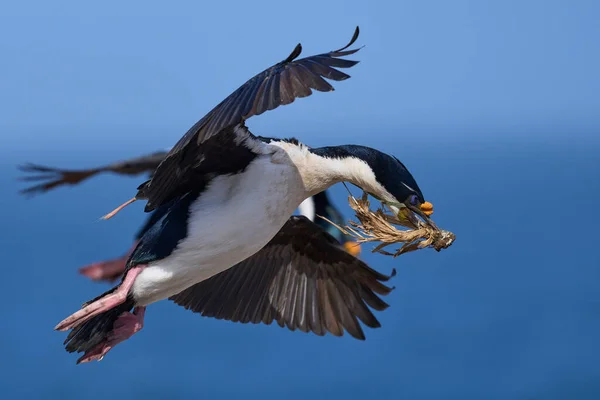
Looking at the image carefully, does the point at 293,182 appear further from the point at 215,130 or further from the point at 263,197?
the point at 215,130

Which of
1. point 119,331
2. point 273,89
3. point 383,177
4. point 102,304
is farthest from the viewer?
point 119,331

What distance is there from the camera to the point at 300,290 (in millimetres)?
5703

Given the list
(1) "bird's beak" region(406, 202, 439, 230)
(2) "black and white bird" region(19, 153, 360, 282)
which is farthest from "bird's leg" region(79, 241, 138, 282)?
(1) "bird's beak" region(406, 202, 439, 230)

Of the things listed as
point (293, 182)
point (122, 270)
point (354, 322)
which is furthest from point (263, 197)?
point (354, 322)

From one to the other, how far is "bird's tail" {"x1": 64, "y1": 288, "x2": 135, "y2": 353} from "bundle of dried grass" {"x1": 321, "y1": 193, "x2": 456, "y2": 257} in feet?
3.50

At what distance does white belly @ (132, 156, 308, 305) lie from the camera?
459 cm

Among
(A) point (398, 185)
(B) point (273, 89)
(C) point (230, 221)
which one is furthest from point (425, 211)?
(B) point (273, 89)

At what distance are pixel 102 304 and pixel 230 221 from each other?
0.66 m

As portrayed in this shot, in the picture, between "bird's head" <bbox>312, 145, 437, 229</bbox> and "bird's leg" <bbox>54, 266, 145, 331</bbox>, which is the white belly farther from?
"bird's head" <bbox>312, 145, 437, 229</bbox>

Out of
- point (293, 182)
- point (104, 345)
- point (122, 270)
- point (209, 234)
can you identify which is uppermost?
point (293, 182)

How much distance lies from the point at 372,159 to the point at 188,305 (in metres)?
1.57

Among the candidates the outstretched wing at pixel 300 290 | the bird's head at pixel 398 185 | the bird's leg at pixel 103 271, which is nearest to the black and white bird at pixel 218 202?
the bird's head at pixel 398 185

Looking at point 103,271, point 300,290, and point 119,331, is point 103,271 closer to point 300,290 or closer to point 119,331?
point 119,331

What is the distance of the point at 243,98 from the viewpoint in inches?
154
